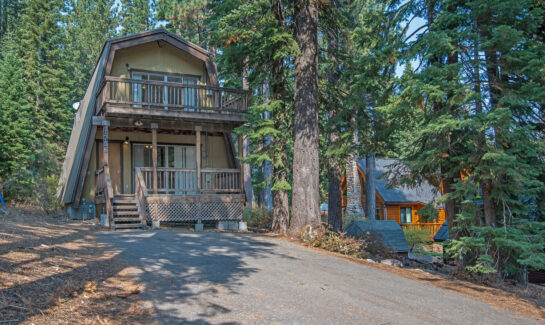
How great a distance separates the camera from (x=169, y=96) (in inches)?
625

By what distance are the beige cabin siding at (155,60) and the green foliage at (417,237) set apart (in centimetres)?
1555

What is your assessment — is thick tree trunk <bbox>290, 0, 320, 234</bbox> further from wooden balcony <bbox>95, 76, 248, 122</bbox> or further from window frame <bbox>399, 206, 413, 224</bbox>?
window frame <bbox>399, 206, 413, 224</bbox>

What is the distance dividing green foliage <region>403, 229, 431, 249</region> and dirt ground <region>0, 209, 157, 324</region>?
823 inches

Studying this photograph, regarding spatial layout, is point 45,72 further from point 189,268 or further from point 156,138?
point 189,268

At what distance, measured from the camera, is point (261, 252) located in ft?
30.1

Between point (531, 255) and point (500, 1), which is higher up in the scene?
point (500, 1)

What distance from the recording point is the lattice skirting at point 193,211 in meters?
13.8

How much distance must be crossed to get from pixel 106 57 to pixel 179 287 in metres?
13.0

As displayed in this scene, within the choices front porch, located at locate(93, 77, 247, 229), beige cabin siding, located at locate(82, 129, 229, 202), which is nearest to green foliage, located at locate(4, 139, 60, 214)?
beige cabin siding, located at locate(82, 129, 229, 202)

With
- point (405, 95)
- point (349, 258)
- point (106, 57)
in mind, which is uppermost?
point (106, 57)

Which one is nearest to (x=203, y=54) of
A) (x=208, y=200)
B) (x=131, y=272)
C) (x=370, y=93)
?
(x=208, y=200)

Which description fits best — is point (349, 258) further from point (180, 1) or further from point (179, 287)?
point (180, 1)

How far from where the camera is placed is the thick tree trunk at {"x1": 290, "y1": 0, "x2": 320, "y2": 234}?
38.4ft

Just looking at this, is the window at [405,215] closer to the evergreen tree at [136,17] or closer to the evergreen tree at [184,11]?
the evergreen tree at [184,11]
